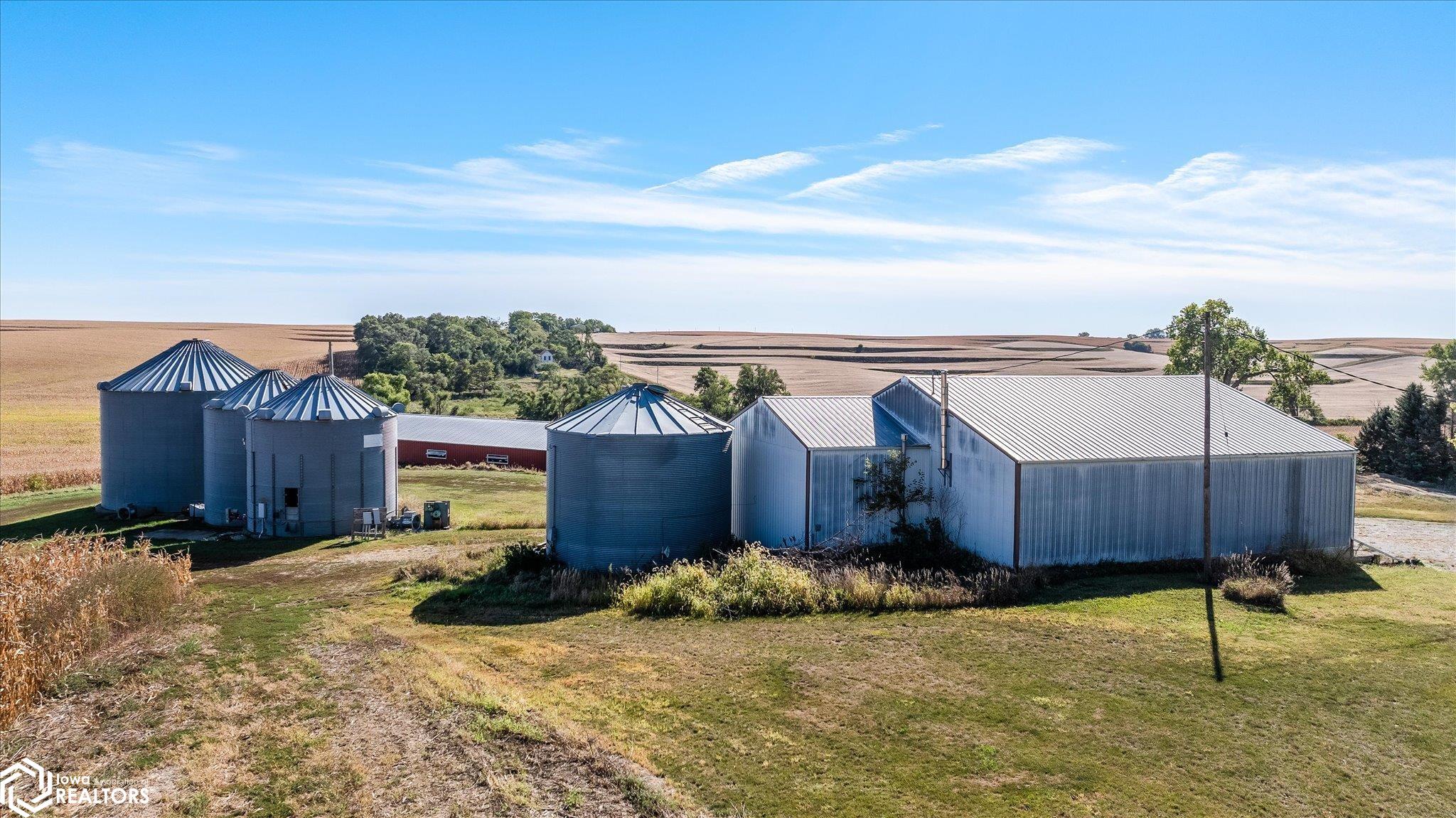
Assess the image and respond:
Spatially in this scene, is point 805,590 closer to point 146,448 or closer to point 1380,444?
point 146,448

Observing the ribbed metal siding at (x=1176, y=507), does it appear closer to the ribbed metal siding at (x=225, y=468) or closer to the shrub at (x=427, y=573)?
the shrub at (x=427, y=573)

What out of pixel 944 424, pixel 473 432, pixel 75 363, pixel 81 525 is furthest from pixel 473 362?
pixel 944 424

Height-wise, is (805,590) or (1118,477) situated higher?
(1118,477)

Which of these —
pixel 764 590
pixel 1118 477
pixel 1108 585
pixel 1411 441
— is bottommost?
pixel 1108 585

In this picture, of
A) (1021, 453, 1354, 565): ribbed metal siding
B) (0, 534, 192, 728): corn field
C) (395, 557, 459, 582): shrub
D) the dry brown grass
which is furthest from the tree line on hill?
(1021, 453, 1354, 565): ribbed metal siding

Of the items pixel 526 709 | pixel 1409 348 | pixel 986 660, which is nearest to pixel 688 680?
pixel 526 709

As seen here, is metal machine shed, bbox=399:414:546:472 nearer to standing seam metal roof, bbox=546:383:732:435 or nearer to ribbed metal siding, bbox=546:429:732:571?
standing seam metal roof, bbox=546:383:732:435
